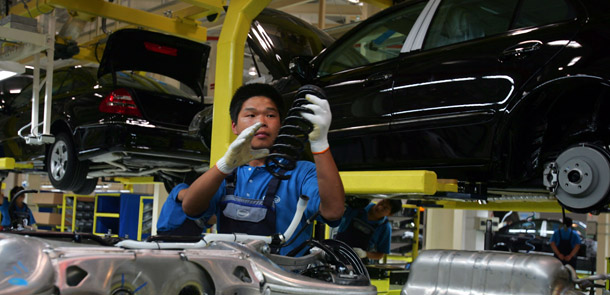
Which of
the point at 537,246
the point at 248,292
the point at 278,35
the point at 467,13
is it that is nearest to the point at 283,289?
the point at 248,292

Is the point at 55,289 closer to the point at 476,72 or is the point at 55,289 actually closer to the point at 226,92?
the point at 476,72

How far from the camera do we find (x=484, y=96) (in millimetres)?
3176

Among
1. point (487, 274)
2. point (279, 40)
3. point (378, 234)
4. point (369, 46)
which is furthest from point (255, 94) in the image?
point (378, 234)

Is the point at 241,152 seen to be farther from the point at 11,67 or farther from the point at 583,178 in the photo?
the point at 11,67

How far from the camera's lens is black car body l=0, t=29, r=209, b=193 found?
17.3ft

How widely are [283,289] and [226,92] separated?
247 cm

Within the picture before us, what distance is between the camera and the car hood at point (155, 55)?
214 inches

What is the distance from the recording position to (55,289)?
1.32 meters

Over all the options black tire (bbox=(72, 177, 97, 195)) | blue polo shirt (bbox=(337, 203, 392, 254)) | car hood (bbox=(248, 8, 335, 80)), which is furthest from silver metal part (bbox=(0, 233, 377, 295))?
black tire (bbox=(72, 177, 97, 195))

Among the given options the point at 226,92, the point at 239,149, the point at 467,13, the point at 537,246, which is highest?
the point at 467,13

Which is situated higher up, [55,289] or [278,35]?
[278,35]

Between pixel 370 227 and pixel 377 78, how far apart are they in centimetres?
268

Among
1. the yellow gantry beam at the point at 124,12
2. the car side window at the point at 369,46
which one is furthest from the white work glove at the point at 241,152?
the yellow gantry beam at the point at 124,12

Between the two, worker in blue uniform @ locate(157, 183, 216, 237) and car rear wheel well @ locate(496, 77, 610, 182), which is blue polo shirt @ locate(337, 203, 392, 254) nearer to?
car rear wheel well @ locate(496, 77, 610, 182)
